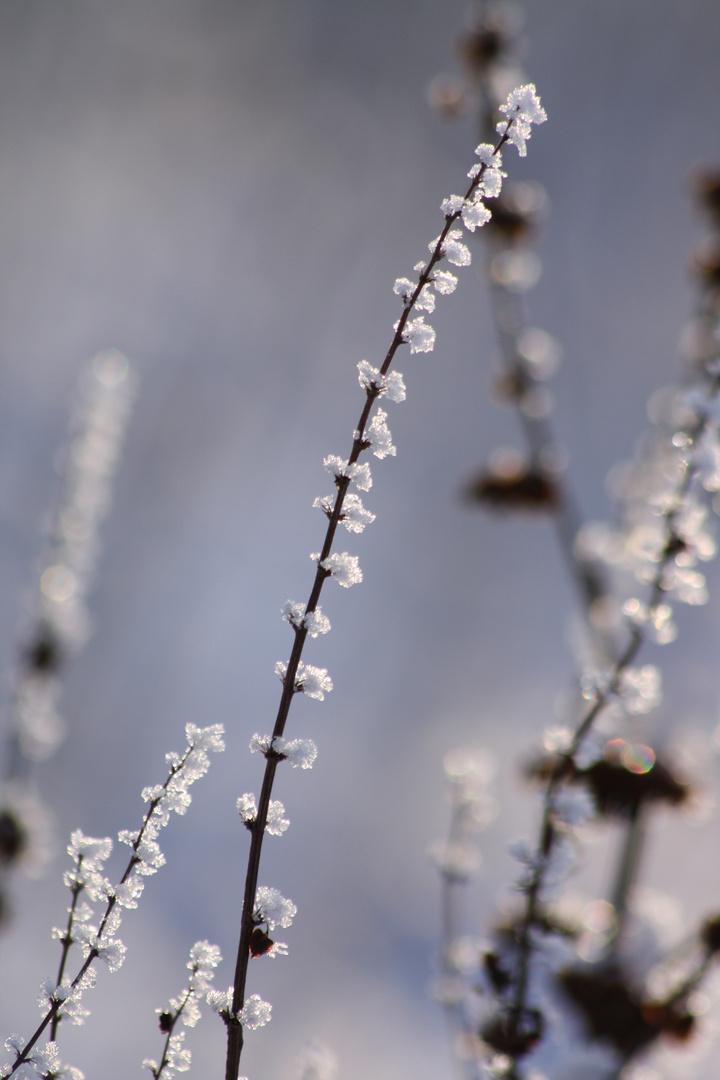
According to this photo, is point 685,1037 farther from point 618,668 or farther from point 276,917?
point 276,917

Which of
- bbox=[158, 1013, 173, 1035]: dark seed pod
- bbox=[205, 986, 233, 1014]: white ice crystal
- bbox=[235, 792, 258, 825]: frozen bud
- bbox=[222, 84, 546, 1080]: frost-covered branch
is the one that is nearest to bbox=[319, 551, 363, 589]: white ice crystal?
bbox=[222, 84, 546, 1080]: frost-covered branch

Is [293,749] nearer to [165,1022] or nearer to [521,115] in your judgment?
[165,1022]

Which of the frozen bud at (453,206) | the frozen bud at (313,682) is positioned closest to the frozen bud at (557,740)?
the frozen bud at (313,682)

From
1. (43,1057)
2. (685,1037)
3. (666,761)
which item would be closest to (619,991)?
(685,1037)

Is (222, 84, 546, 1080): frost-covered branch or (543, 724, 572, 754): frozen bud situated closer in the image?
(222, 84, 546, 1080): frost-covered branch

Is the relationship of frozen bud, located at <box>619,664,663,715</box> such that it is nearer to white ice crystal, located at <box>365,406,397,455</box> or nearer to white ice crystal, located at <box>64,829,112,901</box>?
white ice crystal, located at <box>365,406,397,455</box>
